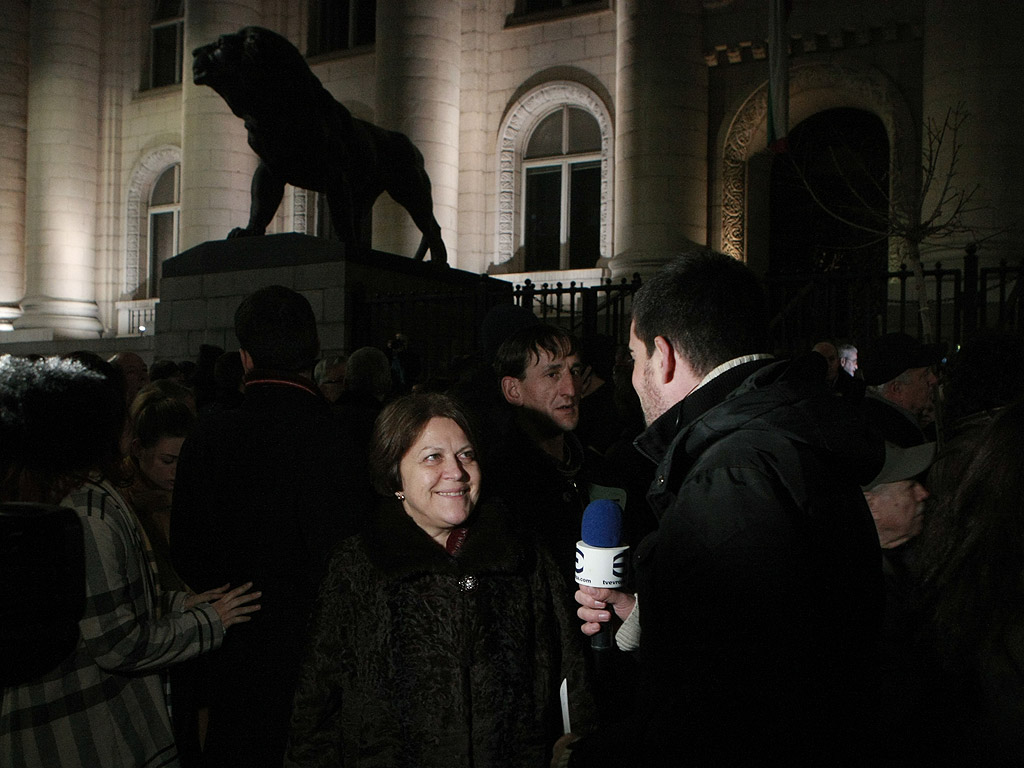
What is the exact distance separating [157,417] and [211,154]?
16.0 meters

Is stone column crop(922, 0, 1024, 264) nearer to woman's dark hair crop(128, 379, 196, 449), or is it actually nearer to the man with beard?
the man with beard

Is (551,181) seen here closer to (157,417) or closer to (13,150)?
(13,150)

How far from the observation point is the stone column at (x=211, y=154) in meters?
18.3

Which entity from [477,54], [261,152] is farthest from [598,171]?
[261,152]

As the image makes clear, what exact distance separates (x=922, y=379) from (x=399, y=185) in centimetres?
811

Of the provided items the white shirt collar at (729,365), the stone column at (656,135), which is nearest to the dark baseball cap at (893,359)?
the white shirt collar at (729,365)

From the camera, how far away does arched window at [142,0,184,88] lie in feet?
72.7

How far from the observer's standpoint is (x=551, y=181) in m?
18.3

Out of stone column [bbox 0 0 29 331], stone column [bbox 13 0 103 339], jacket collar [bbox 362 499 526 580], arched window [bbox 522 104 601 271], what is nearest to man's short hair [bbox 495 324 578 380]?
jacket collar [bbox 362 499 526 580]

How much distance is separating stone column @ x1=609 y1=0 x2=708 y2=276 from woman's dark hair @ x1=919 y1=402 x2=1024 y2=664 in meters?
12.4

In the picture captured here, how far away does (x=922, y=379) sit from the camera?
4.93m

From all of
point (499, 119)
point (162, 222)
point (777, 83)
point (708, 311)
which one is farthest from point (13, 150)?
point (708, 311)

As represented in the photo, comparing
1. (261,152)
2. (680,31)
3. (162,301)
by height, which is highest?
(680,31)

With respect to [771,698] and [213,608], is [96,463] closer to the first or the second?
[213,608]
